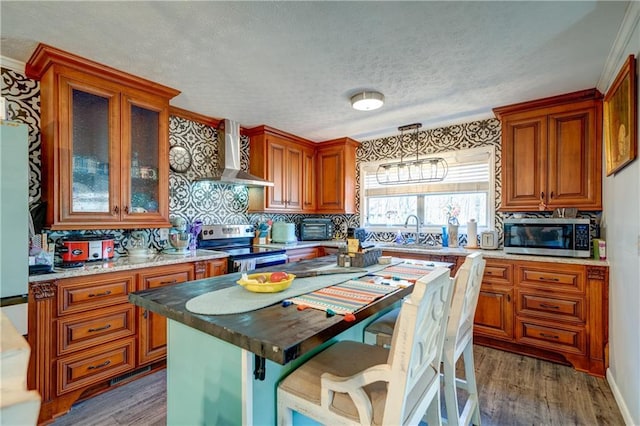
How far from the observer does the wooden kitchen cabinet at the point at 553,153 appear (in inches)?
105

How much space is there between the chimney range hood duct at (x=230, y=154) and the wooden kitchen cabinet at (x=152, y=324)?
1.25 m

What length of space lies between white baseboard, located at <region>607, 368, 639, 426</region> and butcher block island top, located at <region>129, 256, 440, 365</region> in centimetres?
165

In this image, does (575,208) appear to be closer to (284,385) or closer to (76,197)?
(284,385)

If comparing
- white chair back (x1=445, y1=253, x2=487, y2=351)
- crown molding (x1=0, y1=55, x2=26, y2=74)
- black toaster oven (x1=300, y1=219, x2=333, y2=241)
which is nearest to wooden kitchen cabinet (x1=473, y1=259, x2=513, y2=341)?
white chair back (x1=445, y1=253, x2=487, y2=351)

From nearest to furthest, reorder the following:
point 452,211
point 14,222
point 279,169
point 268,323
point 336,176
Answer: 1. point 268,323
2. point 14,222
3. point 452,211
4. point 279,169
5. point 336,176

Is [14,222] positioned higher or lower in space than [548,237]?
higher

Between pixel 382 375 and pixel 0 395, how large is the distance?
2.97 feet

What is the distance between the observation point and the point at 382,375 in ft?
3.23

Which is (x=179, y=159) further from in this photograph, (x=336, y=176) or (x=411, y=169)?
(x=411, y=169)

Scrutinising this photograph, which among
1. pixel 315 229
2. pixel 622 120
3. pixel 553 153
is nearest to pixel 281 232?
pixel 315 229

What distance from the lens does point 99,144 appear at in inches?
91.8

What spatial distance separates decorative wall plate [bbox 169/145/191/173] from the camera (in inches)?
125

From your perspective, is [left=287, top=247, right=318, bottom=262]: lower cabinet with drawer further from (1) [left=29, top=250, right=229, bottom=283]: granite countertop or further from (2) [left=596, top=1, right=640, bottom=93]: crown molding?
(2) [left=596, top=1, right=640, bottom=93]: crown molding

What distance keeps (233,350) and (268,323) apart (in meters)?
0.23
